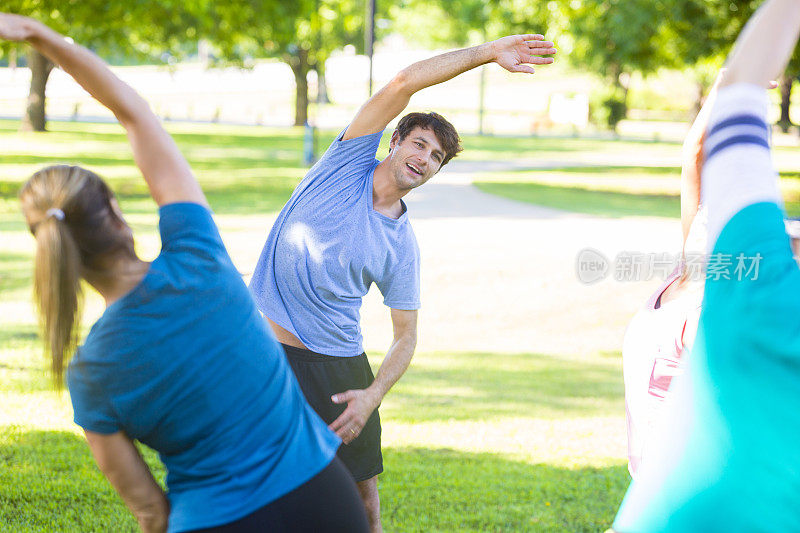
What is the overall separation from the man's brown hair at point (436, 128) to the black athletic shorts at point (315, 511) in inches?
65.7

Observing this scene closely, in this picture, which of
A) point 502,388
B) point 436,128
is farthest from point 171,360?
point 502,388

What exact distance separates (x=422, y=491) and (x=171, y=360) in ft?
11.7

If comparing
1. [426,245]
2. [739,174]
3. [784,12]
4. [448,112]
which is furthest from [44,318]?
[448,112]

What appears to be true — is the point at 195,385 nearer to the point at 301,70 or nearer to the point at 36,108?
the point at 36,108

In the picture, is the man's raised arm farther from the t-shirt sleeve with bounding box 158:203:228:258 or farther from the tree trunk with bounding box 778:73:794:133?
the tree trunk with bounding box 778:73:794:133

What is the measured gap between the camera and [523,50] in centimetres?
289

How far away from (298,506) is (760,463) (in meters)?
0.94

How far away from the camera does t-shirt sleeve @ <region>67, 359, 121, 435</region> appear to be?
1839 millimetres

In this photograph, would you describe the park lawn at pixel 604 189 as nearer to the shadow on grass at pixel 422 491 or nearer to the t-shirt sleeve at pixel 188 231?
the shadow on grass at pixel 422 491

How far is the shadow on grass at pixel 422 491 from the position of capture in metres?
4.68

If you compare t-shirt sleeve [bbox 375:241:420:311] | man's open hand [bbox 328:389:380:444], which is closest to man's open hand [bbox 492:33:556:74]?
t-shirt sleeve [bbox 375:241:420:311]

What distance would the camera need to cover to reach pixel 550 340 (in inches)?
386

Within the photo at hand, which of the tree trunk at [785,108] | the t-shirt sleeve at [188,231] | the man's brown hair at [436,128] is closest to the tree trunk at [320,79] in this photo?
the tree trunk at [785,108]

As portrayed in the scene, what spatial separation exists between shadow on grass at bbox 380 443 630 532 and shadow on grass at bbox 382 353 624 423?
94 centimetres
